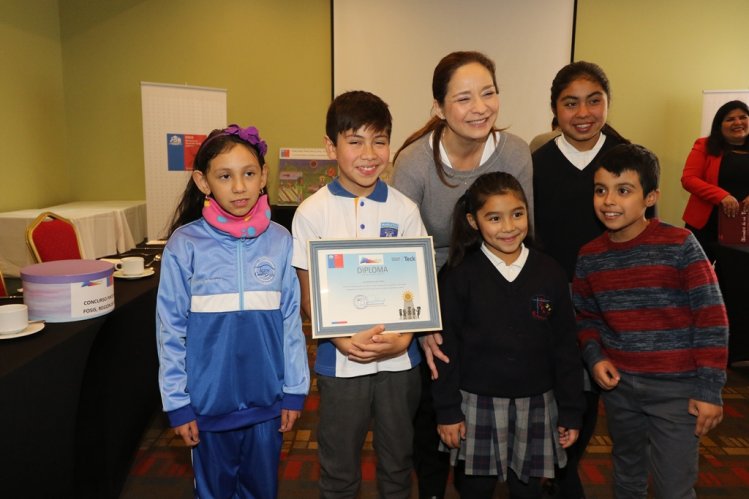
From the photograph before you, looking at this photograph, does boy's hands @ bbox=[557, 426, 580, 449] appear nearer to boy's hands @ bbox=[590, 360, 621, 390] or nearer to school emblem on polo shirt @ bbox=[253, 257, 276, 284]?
Answer: boy's hands @ bbox=[590, 360, 621, 390]

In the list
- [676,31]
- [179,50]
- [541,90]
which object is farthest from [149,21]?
[676,31]

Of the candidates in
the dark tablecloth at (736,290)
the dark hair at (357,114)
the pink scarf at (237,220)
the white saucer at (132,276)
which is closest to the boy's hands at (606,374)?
the dark hair at (357,114)

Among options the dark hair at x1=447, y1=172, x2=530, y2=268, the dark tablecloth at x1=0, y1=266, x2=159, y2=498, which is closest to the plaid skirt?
the dark hair at x1=447, y1=172, x2=530, y2=268

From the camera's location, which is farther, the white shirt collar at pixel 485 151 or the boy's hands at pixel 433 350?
the white shirt collar at pixel 485 151

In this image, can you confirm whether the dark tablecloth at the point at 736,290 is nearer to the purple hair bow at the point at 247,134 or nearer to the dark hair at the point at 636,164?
the dark hair at the point at 636,164

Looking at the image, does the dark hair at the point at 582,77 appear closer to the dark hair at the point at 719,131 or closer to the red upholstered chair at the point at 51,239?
the red upholstered chair at the point at 51,239

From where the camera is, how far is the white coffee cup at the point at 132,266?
2.88 m

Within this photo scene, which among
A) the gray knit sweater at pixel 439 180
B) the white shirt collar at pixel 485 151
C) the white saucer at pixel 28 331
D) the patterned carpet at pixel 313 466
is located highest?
the white shirt collar at pixel 485 151

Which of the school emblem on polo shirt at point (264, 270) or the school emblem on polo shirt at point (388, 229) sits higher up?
the school emblem on polo shirt at point (388, 229)

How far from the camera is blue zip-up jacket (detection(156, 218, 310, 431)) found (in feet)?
5.76

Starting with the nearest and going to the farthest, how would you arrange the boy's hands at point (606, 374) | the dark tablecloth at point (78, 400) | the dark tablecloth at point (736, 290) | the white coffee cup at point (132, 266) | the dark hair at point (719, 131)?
the dark tablecloth at point (78, 400)
the boy's hands at point (606, 374)
the white coffee cup at point (132, 266)
the dark tablecloth at point (736, 290)
the dark hair at point (719, 131)

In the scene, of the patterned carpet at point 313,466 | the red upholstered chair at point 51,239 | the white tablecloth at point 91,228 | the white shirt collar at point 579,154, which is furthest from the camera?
the white tablecloth at point 91,228

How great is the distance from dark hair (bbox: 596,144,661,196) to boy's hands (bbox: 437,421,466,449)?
1121 millimetres

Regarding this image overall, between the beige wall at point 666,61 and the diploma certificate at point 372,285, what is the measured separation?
20.2ft
